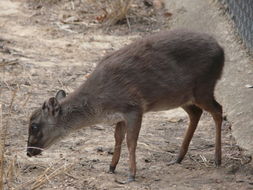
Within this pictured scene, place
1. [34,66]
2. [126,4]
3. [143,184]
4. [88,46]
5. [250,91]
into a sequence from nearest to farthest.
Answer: [143,184] < [250,91] < [34,66] < [88,46] < [126,4]

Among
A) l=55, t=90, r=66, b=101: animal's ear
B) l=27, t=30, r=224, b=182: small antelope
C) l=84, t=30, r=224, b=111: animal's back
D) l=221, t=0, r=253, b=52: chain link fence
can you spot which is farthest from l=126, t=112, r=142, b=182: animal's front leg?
l=221, t=0, r=253, b=52: chain link fence

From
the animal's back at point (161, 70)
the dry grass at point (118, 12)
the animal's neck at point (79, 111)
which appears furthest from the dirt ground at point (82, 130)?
the animal's back at point (161, 70)

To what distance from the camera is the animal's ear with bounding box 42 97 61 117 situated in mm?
7234

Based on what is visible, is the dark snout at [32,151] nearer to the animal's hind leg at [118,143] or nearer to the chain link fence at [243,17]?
the animal's hind leg at [118,143]

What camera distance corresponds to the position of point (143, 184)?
6930 mm

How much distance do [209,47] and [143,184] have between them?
1598mm

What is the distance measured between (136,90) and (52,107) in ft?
2.88

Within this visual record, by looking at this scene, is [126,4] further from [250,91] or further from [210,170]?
[210,170]

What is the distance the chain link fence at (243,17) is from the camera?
973 centimetres

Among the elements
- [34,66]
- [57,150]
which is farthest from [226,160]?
[34,66]

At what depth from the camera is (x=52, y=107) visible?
7.28 metres

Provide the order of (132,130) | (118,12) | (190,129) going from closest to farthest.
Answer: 1. (132,130)
2. (190,129)
3. (118,12)

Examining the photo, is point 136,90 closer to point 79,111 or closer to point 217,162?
point 79,111

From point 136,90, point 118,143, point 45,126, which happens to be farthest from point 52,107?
point 136,90
